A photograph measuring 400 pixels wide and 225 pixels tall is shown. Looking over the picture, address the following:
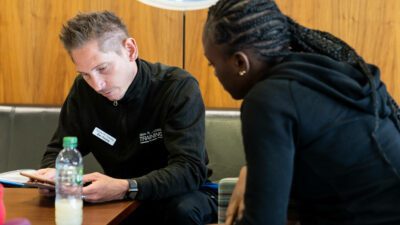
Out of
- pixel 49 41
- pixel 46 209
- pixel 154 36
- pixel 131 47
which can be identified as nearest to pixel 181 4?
pixel 154 36

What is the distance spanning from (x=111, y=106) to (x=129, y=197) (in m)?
0.47

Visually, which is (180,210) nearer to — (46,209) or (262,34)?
(46,209)

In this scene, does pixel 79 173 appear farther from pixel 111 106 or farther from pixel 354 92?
pixel 354 92

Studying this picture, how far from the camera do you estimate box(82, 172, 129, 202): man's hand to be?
1410 mm

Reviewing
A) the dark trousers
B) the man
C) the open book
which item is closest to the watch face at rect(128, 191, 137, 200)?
the man

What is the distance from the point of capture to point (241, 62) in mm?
1051

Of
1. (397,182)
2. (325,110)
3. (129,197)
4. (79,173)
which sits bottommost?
(129,197)

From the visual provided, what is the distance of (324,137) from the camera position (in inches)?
38.1

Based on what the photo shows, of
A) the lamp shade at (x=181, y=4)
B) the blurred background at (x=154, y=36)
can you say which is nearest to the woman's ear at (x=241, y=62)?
the lamp shade at (x=181, y=4)

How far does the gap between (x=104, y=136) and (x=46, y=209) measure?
530 millimetres

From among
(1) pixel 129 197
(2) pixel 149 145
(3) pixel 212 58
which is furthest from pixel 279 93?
(2) pixel 149 145

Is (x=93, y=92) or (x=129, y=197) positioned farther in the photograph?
(x=93, y=92)

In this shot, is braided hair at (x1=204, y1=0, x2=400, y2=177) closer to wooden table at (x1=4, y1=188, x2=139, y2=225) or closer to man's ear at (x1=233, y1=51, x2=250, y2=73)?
man's ear at (x1=233, y1=51, x2=250, y2=73)

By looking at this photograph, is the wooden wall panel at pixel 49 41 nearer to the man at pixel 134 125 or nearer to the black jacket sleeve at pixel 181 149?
the man at pixel 134 125
